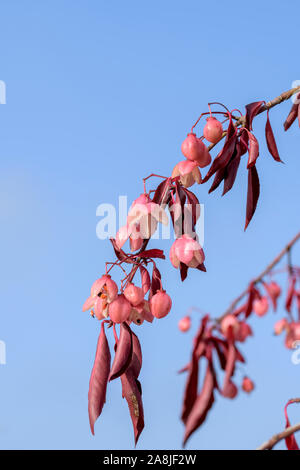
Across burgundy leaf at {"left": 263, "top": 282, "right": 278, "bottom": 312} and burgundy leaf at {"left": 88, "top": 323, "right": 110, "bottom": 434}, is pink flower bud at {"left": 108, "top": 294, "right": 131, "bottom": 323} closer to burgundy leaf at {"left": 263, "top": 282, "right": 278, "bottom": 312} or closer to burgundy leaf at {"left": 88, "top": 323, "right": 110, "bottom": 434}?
burgundy leaf at {"left": 88, "top": 323, "right": 110, "bottom": 434}

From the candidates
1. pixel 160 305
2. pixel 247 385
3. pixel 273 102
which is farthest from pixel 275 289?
pixel 273 102

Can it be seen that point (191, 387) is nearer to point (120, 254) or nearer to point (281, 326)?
point (281, 326)

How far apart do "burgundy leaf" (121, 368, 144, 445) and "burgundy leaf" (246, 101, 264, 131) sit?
1.57ft

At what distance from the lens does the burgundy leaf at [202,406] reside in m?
0.44

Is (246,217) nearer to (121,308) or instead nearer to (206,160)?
(206,160)

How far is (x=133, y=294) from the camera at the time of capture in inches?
33.3

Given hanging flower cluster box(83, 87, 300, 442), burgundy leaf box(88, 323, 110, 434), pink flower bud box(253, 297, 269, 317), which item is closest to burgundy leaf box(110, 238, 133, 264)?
hanging flower cluster box(83, 87, 300, 442)

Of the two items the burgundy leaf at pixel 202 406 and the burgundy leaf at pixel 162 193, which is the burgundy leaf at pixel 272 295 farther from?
the burgundy leaf at pixel 162 193

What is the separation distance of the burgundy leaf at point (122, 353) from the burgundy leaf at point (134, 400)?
0.07 metres

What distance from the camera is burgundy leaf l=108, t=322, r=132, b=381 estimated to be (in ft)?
2.68

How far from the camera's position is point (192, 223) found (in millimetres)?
881
